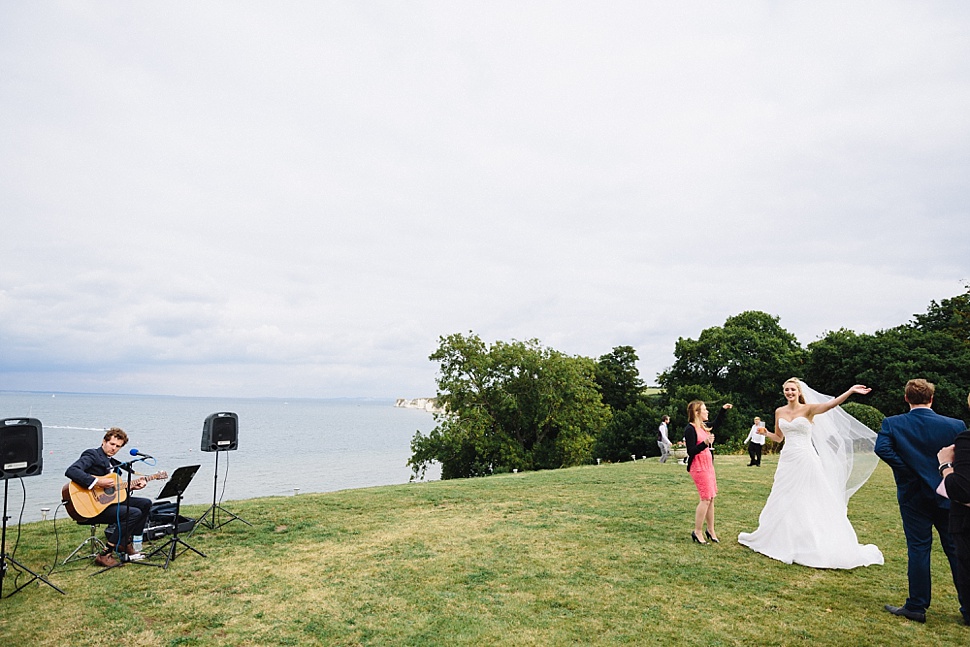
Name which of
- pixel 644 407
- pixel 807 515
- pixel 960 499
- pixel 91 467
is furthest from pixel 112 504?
pixel 644 407

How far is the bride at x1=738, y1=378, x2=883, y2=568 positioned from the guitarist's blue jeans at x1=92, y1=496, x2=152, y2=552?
870cm

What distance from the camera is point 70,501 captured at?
7578 mm

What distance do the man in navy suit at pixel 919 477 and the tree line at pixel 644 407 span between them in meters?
28.6

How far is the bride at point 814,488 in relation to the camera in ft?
24.4

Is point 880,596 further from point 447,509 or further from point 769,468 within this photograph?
point 769,468

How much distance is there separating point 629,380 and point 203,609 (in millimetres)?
51662

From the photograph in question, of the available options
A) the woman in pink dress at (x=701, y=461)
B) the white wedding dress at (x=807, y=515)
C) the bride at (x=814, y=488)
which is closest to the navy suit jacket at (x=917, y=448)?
the bride at (x=814, y=488)

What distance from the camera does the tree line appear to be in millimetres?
36656

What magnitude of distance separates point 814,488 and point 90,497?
990 centimetres

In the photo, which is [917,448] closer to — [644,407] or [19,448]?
[19,448]

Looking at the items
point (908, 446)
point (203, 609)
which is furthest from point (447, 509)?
point (908, 446)

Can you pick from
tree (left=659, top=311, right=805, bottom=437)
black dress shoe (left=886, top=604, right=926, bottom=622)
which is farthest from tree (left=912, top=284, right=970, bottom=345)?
black dress shoe (left=886, top=604, right=926, bottom=622)

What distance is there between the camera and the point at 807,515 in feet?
25.0

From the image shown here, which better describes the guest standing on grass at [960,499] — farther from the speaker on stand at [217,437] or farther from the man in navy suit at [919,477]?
the speaker on stand at [217,437]
